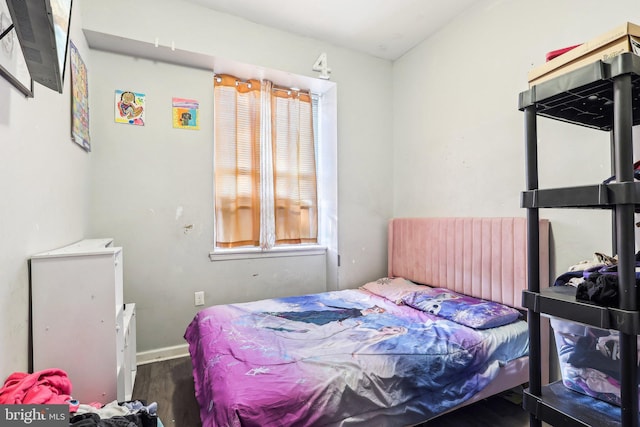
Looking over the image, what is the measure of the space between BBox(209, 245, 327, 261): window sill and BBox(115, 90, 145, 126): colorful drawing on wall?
1.27 meters

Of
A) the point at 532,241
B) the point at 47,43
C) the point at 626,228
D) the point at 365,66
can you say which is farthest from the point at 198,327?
the point at 365,66

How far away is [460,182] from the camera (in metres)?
2.65

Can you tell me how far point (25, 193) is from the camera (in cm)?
132

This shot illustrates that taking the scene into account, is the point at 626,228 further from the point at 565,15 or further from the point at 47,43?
the point at 565,15

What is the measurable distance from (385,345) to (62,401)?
55.0 inches

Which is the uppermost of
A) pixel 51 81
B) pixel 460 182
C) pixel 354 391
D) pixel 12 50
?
pixel 12 50

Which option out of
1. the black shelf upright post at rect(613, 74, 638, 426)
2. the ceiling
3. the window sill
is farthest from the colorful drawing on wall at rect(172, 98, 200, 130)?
the black shelf upright post at rect(613, 74, 638, 426)

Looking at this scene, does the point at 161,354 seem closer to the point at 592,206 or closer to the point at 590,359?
the point at 590,359

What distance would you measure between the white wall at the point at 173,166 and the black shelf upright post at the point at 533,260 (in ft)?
7.17

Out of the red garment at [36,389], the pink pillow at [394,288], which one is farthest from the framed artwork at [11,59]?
the pink pillow at [394,288]

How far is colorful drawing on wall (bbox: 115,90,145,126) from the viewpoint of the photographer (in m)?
2.51

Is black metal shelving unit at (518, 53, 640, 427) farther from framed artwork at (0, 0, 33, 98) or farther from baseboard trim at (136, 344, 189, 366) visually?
baseboard trim at (136, 344, 189, 366)

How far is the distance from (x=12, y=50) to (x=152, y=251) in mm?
1728

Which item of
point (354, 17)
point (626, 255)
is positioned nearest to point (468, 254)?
point (626, 255)
